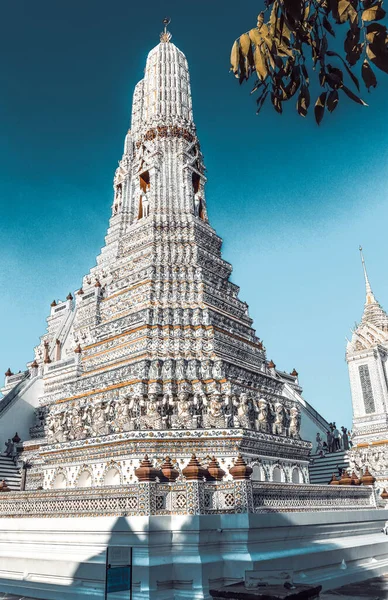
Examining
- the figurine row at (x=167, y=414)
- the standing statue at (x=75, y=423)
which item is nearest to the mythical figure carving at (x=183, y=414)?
the figurine row at (x=167, y=414)

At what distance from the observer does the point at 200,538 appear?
8883mm

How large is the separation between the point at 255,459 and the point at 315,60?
43.3 ft

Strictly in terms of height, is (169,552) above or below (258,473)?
below

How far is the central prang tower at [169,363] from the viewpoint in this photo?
49.4 ft

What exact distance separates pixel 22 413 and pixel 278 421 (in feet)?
50.0

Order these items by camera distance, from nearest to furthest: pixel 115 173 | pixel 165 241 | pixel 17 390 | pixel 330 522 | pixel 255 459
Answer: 1. pixel 330 522
2. pixel 255 459
3. pixel 165 241
4. pixel 17 390
5. pixel 115 173

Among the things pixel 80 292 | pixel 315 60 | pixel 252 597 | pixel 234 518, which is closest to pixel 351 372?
pixel 80 292

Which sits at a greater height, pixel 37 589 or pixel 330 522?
pixel 330 522

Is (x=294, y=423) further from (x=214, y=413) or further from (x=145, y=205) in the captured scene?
(x=145, y=205)

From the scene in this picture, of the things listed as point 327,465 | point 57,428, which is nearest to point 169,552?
point 57,428

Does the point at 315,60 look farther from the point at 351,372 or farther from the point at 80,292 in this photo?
the point at 80,292

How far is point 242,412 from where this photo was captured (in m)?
16.0

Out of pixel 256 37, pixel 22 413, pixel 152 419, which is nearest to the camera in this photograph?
pixel 256 37

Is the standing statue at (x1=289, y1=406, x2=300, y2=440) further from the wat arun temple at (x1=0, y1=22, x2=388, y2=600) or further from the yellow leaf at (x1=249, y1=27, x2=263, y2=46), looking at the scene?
the yellow leaf at (x1=249, y1=27, x2=263, y2=46)
